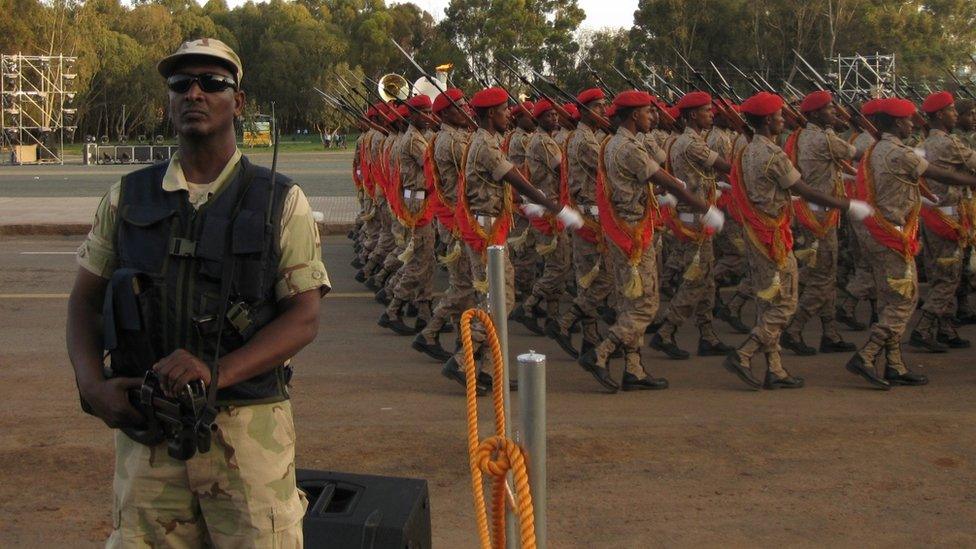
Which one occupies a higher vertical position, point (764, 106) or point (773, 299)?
point (764, 106)

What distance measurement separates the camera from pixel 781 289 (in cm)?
815

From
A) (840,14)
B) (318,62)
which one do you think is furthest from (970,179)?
(318,62)

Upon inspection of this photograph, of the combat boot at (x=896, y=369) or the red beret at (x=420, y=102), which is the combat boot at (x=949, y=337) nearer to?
the combat boot at (x=896, y=369)

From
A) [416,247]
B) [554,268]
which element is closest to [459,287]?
[554,268]

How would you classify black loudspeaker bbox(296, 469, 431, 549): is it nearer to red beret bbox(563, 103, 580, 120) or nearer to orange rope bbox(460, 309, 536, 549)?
orange rope bbox(460, 309, 536, 549)

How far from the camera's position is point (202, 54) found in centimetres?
302

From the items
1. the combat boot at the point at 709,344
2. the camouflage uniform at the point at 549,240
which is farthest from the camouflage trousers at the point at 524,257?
the combat boot at the point at 709,344

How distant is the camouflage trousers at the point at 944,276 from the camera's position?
942 centimetres

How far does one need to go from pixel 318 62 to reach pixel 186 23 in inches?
342

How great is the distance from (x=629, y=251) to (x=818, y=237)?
2116 millimetres

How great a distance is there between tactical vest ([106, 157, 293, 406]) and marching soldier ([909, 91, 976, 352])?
754 centimetres

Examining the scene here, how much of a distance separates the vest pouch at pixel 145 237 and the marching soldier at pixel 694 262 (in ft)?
21.2

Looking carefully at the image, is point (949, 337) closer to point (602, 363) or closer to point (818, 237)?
point (818, 237)

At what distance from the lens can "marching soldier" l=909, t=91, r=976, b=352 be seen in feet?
30.6
